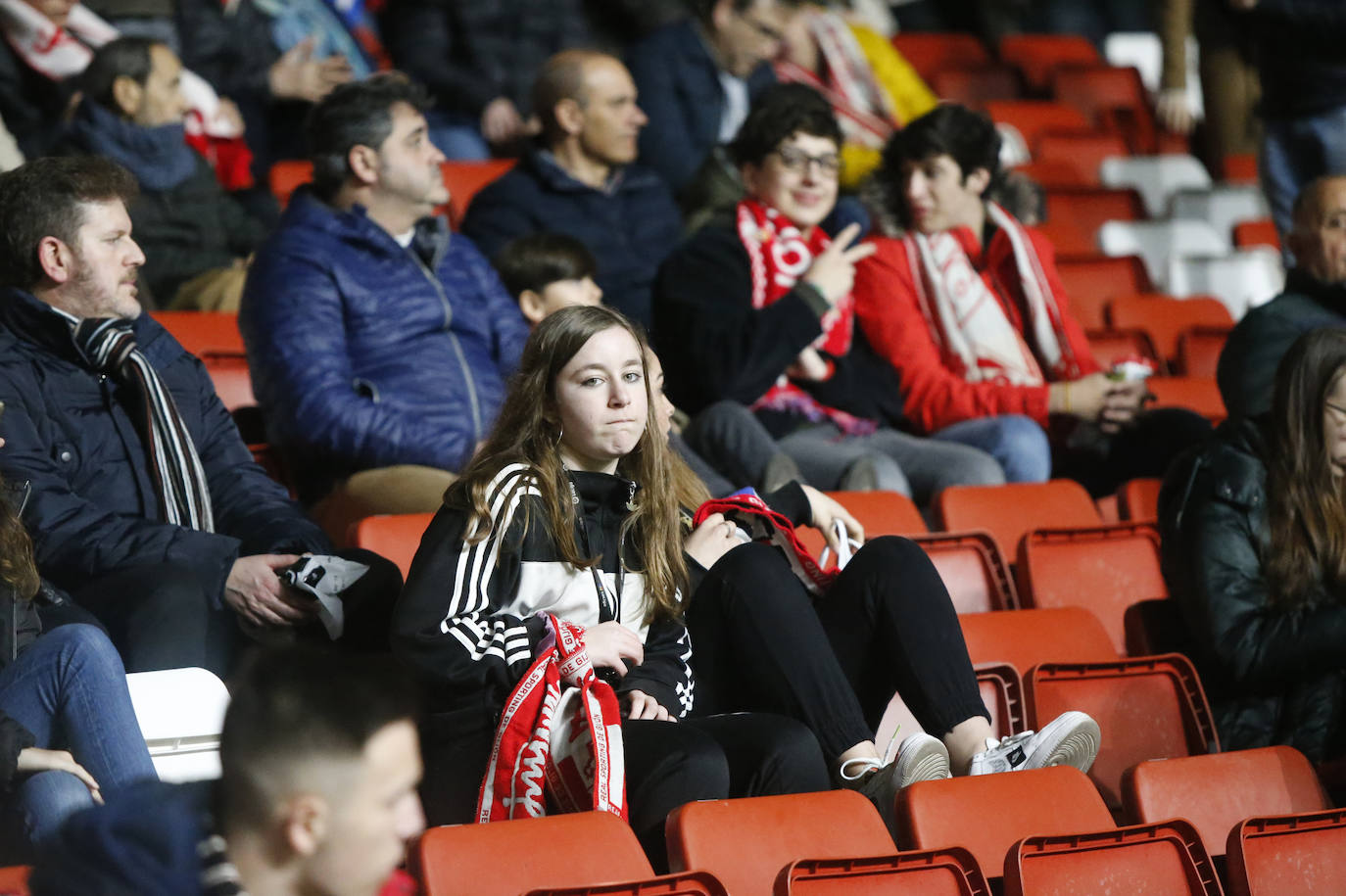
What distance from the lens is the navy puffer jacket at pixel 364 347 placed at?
128 inches

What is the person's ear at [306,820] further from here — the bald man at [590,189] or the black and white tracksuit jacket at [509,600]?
the bald man at [590,189]

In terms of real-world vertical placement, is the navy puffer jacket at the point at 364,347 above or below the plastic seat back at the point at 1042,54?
below

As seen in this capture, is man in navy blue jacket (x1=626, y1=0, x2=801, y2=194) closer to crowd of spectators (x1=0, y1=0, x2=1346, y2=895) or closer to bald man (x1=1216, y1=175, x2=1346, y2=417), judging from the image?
crowd of spectators (x1=0, y1=0, x2=1346, y2=895)

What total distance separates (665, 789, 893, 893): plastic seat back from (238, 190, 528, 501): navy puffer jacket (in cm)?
135

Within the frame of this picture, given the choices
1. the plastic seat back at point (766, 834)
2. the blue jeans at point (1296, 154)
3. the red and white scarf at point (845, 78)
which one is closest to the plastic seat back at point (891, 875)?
the plastic seat back at point (766, 834)

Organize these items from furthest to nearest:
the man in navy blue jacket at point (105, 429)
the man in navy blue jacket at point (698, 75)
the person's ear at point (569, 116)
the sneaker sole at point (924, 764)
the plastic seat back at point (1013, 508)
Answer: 1. the man in navy blue jacket at point (698, 75)
2. the person's ear at point (569, 116)
3. the plastic seat back at point (1013, 508)
4. the man in navy blue jacket at point (105, 429)
5. the sneaker sole at point (924, 764)

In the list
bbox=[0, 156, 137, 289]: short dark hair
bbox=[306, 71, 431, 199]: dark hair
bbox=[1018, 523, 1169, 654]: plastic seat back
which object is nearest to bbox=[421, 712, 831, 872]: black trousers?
bbox=[1018, 523, 1169, 654]: plastic seat back

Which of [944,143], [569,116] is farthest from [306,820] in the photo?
[569,116]

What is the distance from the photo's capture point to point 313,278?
3361mm

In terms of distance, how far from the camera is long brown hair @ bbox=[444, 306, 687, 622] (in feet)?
8.21

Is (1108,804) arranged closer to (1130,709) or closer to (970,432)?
(1130,709)

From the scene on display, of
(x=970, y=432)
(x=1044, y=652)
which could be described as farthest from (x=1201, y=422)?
(x=1044, y=652)

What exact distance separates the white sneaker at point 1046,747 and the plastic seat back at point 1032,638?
36 centimetres

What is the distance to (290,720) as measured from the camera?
1404 millimetres
